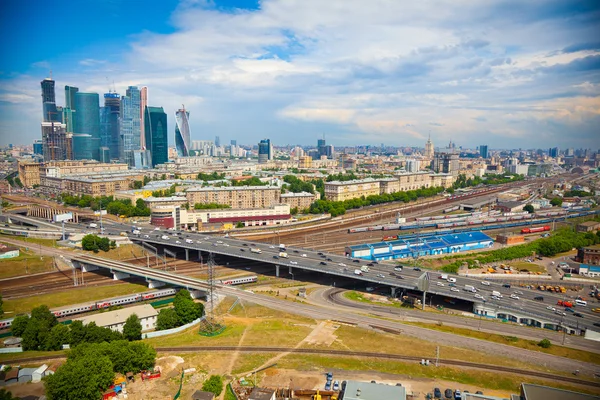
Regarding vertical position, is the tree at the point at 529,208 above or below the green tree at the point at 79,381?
above

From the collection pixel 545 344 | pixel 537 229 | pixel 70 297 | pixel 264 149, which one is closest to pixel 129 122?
pixel 264 149

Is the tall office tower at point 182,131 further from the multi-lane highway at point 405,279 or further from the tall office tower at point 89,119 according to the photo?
the multi-lane highway at point 405,279

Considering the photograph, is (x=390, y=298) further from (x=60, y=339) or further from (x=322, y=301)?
(x=60, y=339)

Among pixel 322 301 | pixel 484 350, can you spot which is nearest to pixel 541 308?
pixel 484 350

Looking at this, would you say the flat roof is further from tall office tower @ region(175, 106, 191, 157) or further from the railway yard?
tall office tower @ region(175, 106, 191, 157)

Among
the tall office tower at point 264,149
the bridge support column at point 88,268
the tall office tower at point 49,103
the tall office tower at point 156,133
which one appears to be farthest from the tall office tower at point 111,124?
the bridge support column at point 88,268

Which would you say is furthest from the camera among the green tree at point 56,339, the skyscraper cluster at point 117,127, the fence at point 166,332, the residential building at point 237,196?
the skyscraper cluster at point 117,127
